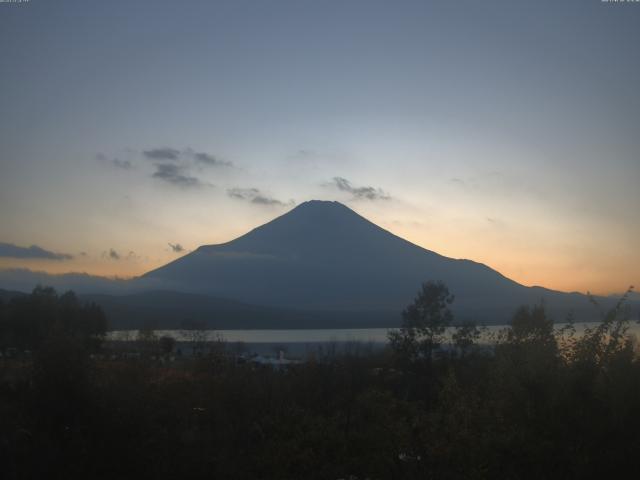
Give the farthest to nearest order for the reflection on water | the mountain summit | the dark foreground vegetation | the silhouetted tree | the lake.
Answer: the mountain summit
the reflection on water
the lake
the silhouetted tree
the dark foreground vegetation

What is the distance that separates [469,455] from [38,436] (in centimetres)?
663

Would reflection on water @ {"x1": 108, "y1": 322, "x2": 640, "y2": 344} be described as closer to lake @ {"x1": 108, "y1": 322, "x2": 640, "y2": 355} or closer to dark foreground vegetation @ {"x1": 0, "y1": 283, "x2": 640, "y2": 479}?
lake @ {"x1": 108, "y1": 322, "x2": 640, "y2": 355}

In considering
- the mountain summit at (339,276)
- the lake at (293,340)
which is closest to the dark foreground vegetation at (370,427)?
the lake at (293,340)

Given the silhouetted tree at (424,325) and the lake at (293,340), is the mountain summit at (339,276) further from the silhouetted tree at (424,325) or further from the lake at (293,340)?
the silhouetted tree at (424,325)

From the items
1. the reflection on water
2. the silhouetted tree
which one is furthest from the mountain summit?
the silhouetted tree

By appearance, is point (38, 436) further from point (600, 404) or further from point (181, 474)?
point (600, 404)

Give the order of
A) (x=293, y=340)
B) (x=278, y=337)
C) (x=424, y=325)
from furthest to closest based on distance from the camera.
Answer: (x=278, y=337)
(x=293, y=340)
(x=424, y=325)

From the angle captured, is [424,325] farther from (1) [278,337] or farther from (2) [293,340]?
(1) [278,337]

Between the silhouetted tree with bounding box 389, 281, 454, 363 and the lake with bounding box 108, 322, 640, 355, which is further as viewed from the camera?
the lake with bounding box 108, 322, 640, 355

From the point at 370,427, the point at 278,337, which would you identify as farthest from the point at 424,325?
the point at 278,337

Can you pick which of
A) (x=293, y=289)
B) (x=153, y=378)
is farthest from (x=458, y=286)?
(x=153, y=378)

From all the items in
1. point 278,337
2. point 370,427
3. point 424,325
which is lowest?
point 278,337

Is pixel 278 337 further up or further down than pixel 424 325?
further down

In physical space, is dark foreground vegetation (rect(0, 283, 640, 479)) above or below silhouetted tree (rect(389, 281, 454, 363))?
below
